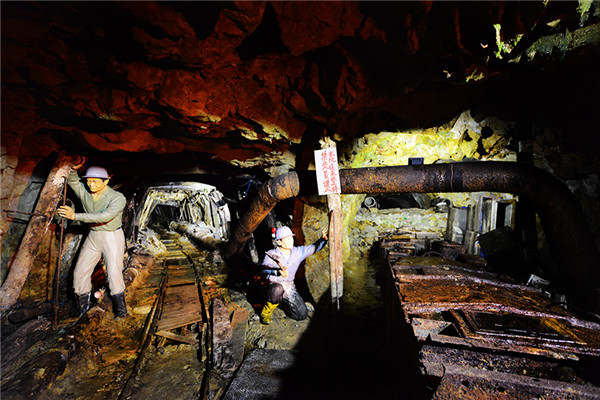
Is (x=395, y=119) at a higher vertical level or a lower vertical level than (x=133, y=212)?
higher

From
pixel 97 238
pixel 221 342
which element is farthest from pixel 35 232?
pixel 221 342

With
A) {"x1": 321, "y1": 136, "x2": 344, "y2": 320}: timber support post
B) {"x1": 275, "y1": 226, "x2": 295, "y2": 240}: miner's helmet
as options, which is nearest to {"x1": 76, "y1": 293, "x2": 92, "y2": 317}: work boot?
{"x1": 275, "y1": 226, "x2": 295, "y2": 240}: miner's helmet

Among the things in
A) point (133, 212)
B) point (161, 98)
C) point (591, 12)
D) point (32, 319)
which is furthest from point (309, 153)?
Answer: point (133, 212)

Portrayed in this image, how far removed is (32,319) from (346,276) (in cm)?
681

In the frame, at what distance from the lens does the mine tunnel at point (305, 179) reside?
7.91 feet

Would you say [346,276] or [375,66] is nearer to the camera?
[375,66]

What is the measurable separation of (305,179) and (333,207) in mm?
933

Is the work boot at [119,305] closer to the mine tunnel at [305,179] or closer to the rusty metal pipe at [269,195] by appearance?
the mine tunnel at [305,179]

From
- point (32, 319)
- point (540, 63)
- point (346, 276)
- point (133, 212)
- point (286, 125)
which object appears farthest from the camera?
point (133, 212)

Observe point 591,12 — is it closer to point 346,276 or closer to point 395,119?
point 395,119

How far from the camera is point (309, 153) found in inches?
206

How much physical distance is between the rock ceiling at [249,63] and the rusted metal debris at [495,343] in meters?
3.05

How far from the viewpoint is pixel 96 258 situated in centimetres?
420

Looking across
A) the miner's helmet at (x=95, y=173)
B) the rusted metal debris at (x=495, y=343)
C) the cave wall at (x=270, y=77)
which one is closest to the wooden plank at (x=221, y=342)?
the rusted metal debris at (x=495, y=343)
